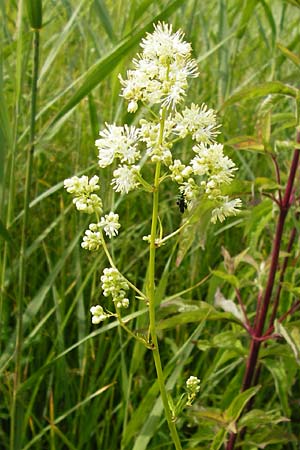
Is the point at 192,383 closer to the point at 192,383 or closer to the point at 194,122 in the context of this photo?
the point at 192,383

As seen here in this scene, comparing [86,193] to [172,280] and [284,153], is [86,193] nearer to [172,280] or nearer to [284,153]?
[172,280]

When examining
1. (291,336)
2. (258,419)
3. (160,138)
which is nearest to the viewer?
(160,138)

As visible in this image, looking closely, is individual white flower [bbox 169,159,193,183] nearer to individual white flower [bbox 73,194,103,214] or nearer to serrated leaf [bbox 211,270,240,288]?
individual white flower [bbox 73,194,103,214]

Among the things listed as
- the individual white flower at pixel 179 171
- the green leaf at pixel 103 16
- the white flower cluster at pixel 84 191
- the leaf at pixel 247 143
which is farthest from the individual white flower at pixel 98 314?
the green leaf at pixel 103 16

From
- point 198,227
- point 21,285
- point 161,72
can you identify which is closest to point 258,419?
point 198,227

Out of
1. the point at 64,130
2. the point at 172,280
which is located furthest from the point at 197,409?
the point at 64,130

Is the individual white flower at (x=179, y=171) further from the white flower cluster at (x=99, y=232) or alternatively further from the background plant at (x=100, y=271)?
the background plant at (x=100, y=271)
